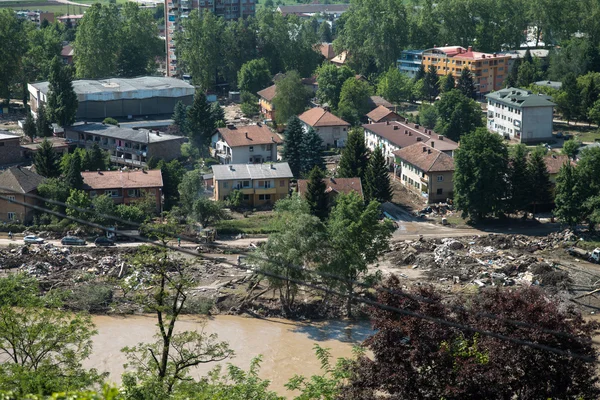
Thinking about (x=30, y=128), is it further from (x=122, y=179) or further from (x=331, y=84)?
(x=331, y=84)

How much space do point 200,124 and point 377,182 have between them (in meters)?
6.72

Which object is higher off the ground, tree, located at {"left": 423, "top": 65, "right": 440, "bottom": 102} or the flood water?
tree, located at {"left": 423, "top": 65, "right": 440, "bottom": 102}

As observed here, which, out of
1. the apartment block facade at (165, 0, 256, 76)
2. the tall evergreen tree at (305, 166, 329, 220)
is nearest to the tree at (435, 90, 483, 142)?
the tall evergreen tree at (305, 166, 329, 220)

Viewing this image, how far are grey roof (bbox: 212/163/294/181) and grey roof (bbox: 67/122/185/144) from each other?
3.51 m

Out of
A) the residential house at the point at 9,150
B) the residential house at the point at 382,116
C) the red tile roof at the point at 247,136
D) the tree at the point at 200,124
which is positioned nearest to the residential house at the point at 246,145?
the red tile roof at the point at 247,136

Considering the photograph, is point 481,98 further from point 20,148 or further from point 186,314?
point 186,314

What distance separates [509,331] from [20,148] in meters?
17.2

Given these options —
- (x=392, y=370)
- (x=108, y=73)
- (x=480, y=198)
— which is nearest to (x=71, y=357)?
(x=392, y=370)

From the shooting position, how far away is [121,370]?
11938mm

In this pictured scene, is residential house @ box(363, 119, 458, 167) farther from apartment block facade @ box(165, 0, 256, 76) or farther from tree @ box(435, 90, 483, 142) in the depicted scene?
apartment block facade @ box(165, 0, 256, 76)

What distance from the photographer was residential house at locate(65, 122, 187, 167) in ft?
75.5

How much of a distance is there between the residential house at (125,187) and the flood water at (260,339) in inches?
219

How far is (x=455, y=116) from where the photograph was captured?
25625mm

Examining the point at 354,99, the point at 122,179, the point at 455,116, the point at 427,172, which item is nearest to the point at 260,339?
the point at 122,179
